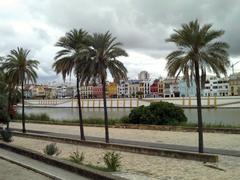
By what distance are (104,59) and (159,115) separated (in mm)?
13142

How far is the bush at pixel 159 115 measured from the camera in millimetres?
35606

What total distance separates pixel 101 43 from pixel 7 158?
8.82 meters

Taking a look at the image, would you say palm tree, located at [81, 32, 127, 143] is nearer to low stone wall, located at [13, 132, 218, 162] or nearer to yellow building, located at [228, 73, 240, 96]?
low stone wall, located at [13, 132, 218, 162]

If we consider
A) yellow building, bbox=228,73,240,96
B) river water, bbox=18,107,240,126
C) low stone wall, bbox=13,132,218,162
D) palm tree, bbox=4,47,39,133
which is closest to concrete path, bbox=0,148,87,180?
low stone wall, bbox=13,132,218,162

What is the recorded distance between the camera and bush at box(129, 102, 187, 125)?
35.6 metres

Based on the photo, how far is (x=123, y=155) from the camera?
1998 centimetres

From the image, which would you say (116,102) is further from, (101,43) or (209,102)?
(101,43)

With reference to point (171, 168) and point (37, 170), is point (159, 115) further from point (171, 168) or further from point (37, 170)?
point (37, 170)

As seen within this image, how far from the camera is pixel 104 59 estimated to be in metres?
24.0

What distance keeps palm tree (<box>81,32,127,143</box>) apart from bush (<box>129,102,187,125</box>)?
11.9 meters

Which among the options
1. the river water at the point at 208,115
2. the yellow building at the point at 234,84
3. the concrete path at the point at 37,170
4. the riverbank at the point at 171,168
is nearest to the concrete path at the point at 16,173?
the concrete path at the point at 37,170

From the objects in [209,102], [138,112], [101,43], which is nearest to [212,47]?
[101,43]

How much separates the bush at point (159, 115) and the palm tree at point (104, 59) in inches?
469

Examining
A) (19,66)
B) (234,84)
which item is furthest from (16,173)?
(234,84)
